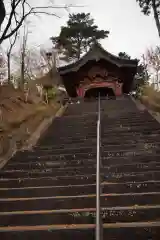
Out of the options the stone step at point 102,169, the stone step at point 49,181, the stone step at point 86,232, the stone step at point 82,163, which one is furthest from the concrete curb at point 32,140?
the stone step at point 86,232

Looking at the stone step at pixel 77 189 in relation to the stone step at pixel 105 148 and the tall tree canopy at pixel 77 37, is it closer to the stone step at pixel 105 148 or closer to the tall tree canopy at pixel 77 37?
the stone step at pixel 105 148

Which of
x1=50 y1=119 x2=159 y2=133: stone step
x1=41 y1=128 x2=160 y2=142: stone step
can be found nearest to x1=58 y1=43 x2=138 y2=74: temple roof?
x1=50 y1=119 x2=159 y2=133: stone step

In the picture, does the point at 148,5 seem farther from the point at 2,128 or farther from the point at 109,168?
the point at 109,168

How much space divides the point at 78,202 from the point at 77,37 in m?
31.2

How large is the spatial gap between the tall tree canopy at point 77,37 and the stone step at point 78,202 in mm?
29703

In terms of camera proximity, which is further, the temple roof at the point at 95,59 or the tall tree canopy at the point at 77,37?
the tall tree canopy at the point at 77,37

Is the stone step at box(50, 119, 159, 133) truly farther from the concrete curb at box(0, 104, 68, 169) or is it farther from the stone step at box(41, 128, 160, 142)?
the stone step at box(41, 128, 160, 142)

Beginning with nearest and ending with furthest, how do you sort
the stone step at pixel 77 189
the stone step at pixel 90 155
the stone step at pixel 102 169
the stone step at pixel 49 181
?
1. the stone step at pixel 77 189
2. the stone step at pixel 49 181
3. the stone step at pixel 102 169
4. the stone step at pixel 90 155

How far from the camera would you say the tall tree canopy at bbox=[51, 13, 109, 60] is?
3319 centimetres

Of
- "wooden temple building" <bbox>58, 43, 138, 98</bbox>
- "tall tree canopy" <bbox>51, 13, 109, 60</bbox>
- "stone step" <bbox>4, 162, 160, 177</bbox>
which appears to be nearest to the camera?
"stone step" <bbox>4, 162, 160, 177</bbox>

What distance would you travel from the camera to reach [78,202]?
4.48 meters

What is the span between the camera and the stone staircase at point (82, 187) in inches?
142

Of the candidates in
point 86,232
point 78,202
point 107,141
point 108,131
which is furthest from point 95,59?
point 86,232

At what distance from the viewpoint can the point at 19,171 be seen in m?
6.05
